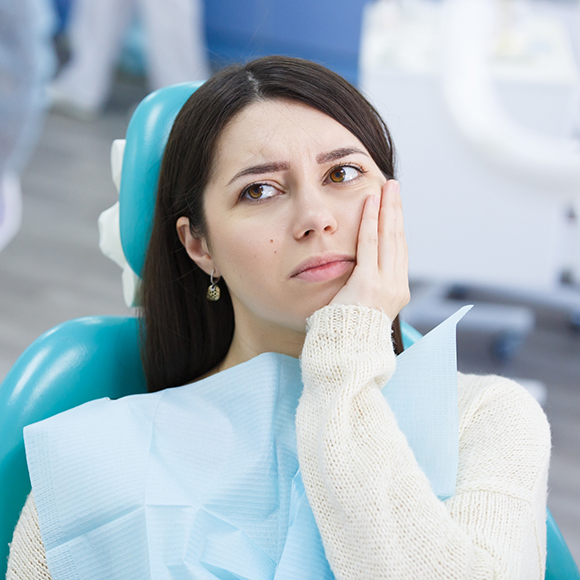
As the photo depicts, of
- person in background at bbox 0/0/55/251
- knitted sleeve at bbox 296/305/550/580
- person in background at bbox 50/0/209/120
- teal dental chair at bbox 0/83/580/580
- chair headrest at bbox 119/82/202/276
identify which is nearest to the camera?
knitted sleeve at bbox 296/305/550/580

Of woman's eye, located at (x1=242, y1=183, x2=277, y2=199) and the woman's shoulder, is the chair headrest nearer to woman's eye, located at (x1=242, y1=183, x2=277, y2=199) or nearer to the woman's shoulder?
woman's eye, located at (x1=242, y1=183, x2=277, y2=199)

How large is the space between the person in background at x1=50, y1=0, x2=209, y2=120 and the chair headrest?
2.66m

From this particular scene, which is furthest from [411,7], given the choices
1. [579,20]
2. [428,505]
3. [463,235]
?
[428,505]

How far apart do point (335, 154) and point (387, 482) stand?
44 centimetres

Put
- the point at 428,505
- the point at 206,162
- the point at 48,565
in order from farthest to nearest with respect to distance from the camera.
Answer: the point at 206,162, the point at 48,565, the point at 428,505

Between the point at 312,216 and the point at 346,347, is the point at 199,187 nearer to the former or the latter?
the point at 312,216

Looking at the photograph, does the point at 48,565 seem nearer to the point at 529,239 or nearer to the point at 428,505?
the point at 428,505

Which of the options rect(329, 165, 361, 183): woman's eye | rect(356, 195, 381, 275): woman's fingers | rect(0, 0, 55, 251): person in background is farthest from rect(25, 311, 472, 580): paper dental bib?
rect(0, 0, 55, 251): person in background

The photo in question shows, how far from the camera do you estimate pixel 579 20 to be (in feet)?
9.62

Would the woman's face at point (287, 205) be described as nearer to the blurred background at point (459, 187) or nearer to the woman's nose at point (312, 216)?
the woman's nose at point (312, 216)

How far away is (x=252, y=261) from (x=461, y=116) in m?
0.87

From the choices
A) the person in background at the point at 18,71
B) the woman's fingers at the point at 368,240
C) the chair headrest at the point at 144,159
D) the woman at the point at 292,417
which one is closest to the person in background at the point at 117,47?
the person in background at the point at 18,71

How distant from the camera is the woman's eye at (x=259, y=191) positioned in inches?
40.4

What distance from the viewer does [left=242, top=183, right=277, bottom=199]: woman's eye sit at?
103cm
